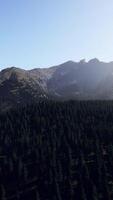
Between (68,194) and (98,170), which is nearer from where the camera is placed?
(68,194)

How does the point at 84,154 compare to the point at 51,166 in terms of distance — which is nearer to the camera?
the point at 51,166

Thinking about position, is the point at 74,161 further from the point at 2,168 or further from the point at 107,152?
the point at 2,168

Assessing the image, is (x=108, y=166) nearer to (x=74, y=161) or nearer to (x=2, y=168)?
(x=74, y=161)

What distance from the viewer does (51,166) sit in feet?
531

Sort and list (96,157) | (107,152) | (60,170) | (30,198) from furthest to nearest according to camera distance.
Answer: (107,152) → (96,157) → (60,170) → (30,198)

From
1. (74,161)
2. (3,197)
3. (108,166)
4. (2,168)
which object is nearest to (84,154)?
(74,161)

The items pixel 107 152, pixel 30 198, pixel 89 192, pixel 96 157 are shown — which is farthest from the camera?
pixel 107 152

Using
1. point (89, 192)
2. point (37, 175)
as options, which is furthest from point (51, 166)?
point (89, 192)

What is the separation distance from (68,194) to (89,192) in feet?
26.1

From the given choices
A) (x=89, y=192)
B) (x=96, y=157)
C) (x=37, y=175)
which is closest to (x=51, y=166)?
(x=37, y=175)

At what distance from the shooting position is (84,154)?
180m

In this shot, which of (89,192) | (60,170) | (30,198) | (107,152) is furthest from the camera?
(107,152)

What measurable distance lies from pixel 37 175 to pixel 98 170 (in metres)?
25.1

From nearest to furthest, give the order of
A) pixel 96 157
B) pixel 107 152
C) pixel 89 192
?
pixel 89 192 → pixel 96 157 → pixel 107 152
